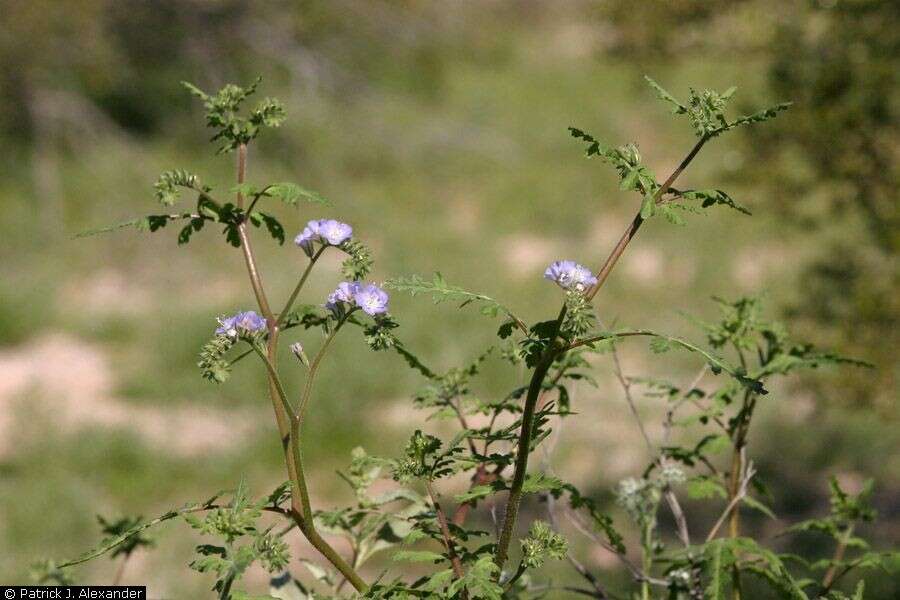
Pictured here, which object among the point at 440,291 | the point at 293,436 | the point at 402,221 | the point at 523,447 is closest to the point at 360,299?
the point at 440,291

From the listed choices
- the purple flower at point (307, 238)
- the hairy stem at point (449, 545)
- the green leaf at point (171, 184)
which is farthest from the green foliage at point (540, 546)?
the green leaf at point (171, 184)

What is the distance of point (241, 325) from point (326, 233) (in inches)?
9.0

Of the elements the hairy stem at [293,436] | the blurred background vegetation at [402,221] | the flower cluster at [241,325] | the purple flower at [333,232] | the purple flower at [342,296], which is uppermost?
the blurred background vegetation at [402,221]

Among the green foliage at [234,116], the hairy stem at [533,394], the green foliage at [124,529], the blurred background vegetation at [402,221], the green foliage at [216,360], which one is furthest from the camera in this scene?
the blurred background vegetation at [402,221]

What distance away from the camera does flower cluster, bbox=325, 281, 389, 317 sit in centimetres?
184

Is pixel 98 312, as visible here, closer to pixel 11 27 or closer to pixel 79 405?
pixel 79 405

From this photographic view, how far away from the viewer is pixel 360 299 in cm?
184

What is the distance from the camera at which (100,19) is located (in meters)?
10.9

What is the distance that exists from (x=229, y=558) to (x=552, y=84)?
14580mm

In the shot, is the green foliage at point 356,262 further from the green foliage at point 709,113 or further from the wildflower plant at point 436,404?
the green foliage at point 709,113

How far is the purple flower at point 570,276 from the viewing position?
1.78m

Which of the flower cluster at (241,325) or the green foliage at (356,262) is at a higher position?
the green foliage at (356,262)

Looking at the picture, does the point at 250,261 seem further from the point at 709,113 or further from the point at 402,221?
the point at 402,221

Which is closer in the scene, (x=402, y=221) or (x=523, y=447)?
(x=523, y=447)
